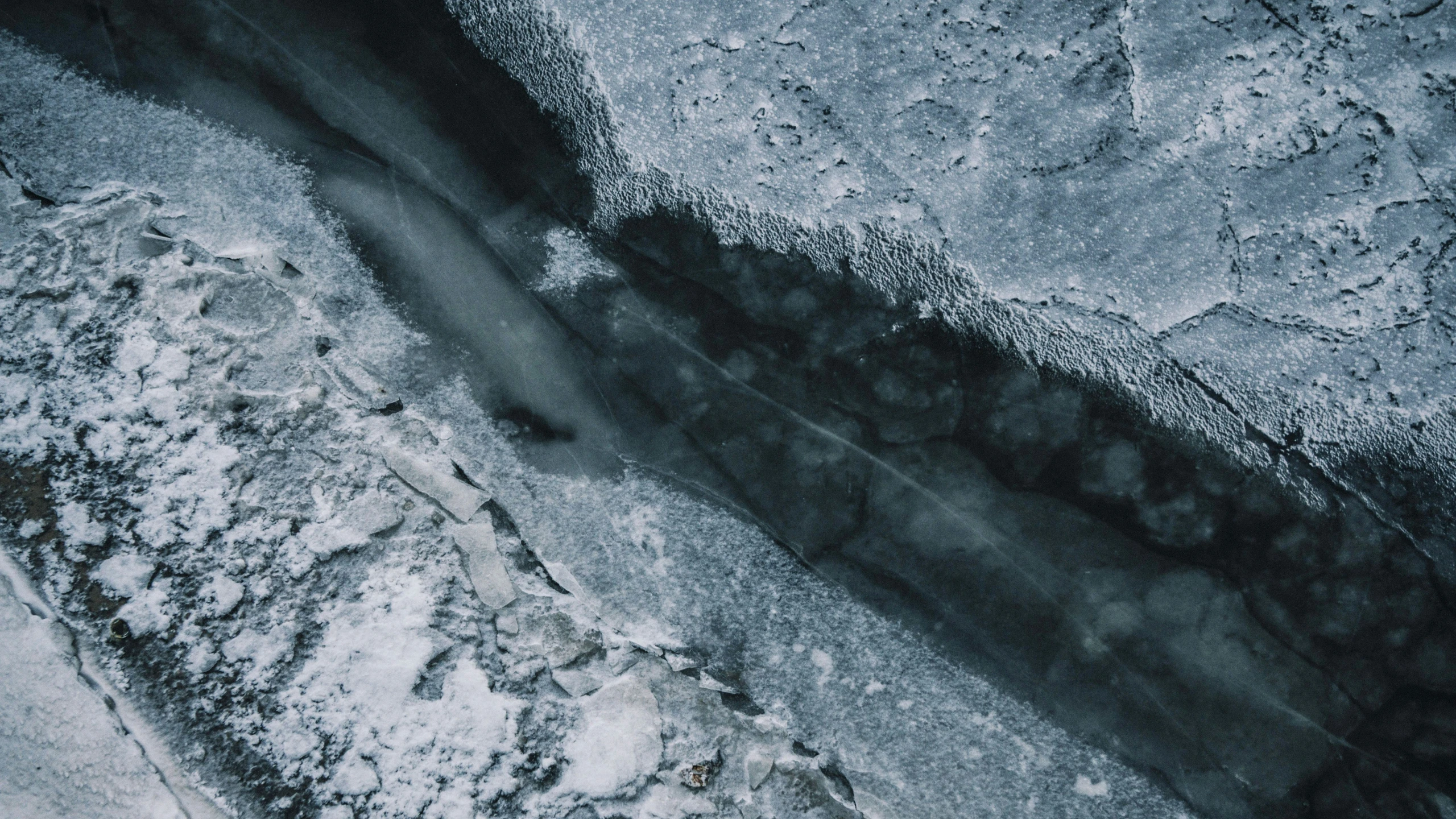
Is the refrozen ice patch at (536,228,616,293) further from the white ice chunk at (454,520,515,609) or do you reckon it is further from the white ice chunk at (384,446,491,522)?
the white ice chunk at (454,520,515,609)

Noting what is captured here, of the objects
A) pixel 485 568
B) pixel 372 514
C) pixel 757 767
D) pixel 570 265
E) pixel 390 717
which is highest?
pixel 570 265

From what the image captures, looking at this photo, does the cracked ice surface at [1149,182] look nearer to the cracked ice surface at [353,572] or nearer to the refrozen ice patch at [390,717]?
the cracked ice surface at [353,572]

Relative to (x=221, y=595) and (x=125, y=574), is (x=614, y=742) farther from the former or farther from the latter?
(x=125, y=574)

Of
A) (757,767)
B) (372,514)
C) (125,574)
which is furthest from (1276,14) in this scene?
(125,574)

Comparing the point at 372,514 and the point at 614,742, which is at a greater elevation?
the point at 372,514

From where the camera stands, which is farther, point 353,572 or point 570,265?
point 570,265

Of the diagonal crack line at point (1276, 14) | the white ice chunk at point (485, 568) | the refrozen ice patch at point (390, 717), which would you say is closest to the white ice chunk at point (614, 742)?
the refrozen ice patch at point (390, 717)
